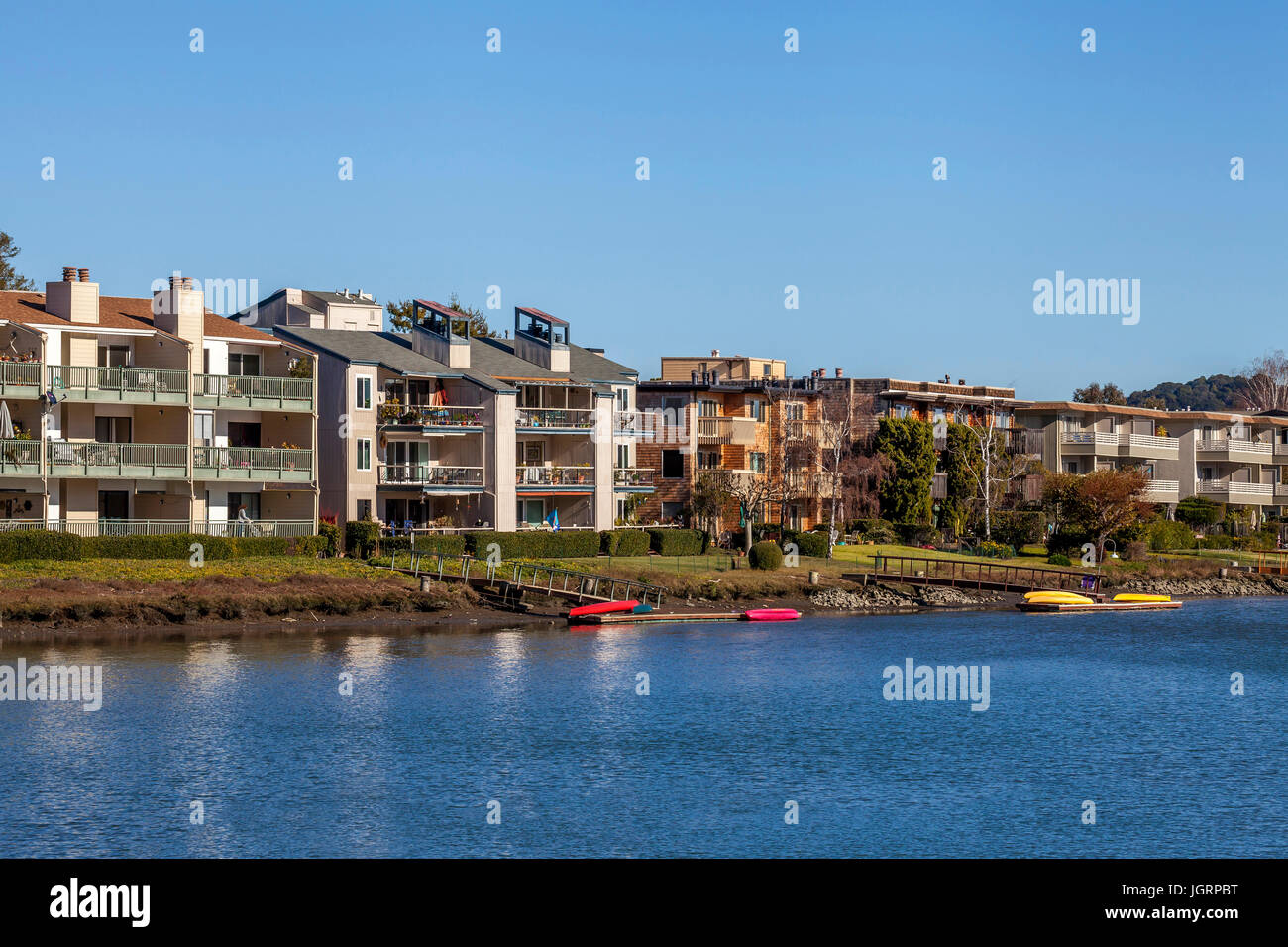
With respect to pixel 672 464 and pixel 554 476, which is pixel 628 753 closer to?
pixel 554 476

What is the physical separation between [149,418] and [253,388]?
522 cm

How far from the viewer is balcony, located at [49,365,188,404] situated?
67.8m

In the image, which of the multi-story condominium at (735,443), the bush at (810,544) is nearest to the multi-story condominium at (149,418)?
the multi-story condominium at (735,443)

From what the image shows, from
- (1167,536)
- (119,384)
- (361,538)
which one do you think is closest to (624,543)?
(361,538)

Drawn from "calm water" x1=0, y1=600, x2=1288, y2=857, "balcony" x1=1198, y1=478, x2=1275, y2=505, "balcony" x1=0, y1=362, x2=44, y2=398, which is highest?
"balcony" x1=0, y1=362, x2=44, y2=398

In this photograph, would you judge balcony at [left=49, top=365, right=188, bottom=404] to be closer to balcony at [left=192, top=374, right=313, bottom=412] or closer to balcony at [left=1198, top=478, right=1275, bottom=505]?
balcony at [left=192, top=374, right=313, bottom=412]

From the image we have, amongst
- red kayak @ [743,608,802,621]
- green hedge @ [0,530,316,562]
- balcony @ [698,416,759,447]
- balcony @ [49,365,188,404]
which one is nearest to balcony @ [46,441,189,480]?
balcony @ [49,365,188,404]

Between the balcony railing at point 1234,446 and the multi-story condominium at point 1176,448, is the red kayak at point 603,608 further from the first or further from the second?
the balcony railing at point 1234,446

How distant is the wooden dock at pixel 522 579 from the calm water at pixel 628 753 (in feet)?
24.2

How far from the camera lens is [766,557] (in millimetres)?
83000

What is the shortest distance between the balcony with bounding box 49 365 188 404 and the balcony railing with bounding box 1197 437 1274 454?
94.7 meters

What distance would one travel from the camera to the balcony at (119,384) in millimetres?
67812

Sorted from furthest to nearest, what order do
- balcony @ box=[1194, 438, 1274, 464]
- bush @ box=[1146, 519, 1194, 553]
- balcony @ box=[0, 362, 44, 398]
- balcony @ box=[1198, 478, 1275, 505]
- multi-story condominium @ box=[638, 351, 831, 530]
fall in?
balcony @ box=[1194, 438, 1274, 464]
balcony @ box=[1198, 478, 1275, 505]
bush @ box=[1146, 519, 1194, 553]
multi-story condominium @ box=[638, 351, 831, 530]
balcony @ box=[0, 362, 44, 398]
